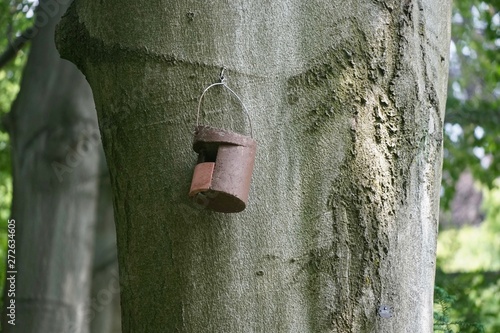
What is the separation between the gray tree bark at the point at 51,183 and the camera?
5.16 metres

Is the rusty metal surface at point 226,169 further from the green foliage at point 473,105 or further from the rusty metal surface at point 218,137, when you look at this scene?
the green foliage at point 473,105

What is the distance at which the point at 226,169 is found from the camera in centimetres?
156

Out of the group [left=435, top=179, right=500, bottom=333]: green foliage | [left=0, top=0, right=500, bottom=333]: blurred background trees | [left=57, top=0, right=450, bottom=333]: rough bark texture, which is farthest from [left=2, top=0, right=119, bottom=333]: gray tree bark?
[left=57, top=0, right=450, bottom=333]: rough bark texture

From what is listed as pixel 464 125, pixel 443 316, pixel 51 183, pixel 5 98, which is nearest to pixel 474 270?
pixel 464 125

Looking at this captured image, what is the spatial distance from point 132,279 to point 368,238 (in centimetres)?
56

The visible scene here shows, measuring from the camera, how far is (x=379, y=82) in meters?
1.68

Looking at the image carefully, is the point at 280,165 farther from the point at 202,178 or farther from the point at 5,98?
the point at 5,98

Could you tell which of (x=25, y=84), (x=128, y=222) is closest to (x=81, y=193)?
(x=25, y=84)

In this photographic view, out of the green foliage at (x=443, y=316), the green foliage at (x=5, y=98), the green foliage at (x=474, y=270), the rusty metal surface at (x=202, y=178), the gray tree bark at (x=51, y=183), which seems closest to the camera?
the rusty metal surface at (x=202, y=178)

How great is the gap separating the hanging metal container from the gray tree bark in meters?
3.82

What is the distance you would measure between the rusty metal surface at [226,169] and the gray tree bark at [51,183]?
3821 millimetres

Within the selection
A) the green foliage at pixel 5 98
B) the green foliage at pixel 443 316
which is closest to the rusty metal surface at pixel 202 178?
the green foliage at pixel 443 316

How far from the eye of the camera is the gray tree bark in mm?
5160

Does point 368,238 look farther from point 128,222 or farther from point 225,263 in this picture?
point 128,222
